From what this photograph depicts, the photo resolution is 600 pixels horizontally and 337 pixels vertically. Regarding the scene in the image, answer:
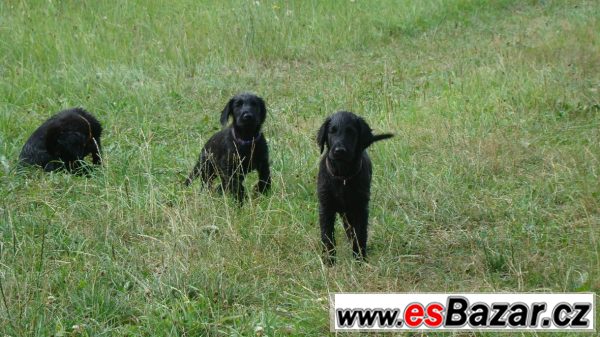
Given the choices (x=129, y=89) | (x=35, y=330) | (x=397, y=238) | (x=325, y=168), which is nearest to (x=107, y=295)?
(x=35, y=330)

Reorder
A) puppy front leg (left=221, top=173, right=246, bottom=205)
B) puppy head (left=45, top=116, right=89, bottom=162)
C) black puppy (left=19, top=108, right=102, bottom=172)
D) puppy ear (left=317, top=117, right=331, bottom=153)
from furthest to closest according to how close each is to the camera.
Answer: puppy head (left=45, top=116, right=89, bottom=162) < black puppy (left=19, top=108, right=102, bottom=172) < puppy front leg (left=221, top=173, right=246, bottom=205) < puppy ear (left=317, top=117, right=331, bottom=153)

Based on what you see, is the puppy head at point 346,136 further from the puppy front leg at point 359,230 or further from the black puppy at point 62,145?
the black puppy at point 62,145

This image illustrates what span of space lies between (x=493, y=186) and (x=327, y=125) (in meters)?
1.78

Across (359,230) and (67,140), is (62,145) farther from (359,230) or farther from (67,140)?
(359,230)

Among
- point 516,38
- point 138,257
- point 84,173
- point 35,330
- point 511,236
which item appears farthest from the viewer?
point 516,38

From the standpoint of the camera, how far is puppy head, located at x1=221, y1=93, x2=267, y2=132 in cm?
661

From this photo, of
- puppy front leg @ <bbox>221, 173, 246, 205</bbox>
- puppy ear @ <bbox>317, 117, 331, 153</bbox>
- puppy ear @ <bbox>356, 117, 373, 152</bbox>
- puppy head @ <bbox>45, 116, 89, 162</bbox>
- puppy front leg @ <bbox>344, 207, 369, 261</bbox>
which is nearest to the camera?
puppy front leg @ <bbox>344, 207, 369, 261</bbox>

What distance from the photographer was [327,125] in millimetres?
Answer: 5340

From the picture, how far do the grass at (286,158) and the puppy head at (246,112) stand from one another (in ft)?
1.51

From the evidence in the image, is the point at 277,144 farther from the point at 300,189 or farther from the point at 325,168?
the point at 325,168

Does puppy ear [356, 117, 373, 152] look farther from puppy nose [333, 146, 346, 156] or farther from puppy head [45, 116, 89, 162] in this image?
puppy head [45, 116, 89, 162]

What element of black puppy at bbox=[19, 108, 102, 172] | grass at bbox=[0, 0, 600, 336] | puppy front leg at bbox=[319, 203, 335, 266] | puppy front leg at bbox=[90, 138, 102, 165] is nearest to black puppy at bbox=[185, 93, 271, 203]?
grass at bbox=[0, 0, 600, 336]

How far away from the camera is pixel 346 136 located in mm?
5137

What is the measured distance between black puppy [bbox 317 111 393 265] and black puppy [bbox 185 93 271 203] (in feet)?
4.40
